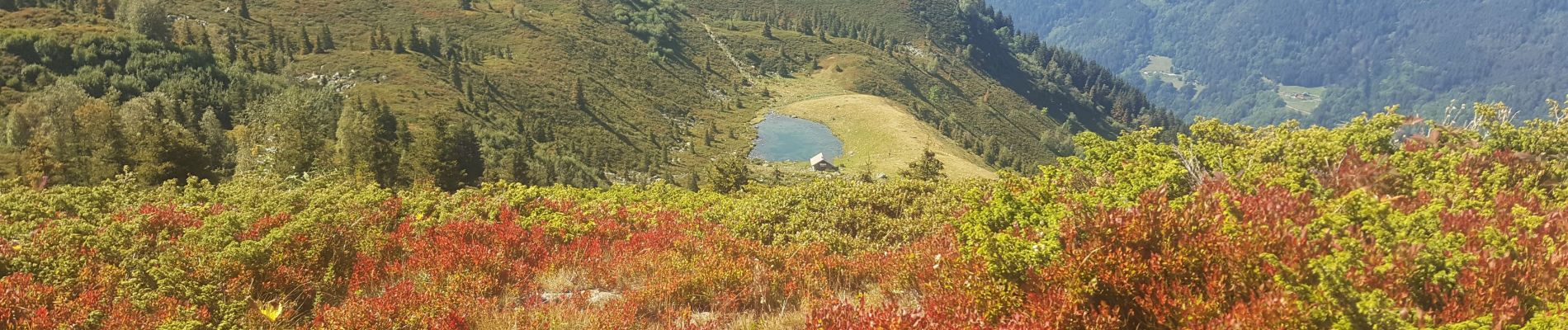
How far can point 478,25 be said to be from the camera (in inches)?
4924

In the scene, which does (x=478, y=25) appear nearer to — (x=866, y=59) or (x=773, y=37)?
(x=773, y=37)

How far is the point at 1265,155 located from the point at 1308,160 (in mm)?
877

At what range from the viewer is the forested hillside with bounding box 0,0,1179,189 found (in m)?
42.5

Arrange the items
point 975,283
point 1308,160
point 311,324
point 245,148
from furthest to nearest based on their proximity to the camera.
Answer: point 245,148, point 1308,160, point 311,324, point 975,283

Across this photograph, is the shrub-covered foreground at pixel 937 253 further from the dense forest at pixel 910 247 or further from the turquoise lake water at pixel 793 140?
the turquoise lake water at pixel 793 140

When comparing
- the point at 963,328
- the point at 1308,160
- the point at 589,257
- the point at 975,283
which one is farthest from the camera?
the point at 1308,160

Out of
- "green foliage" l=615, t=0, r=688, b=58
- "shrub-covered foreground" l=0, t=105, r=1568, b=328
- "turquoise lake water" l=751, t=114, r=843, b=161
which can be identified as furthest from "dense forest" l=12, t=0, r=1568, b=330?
"green foliage" l=615, t=0, r=688, b=58

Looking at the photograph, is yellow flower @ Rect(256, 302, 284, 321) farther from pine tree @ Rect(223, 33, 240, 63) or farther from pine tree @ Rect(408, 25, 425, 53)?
pine tree @ Rect(408, 25, 425, 53)

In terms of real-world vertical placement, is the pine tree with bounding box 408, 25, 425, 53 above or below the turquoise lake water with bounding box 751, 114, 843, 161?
above

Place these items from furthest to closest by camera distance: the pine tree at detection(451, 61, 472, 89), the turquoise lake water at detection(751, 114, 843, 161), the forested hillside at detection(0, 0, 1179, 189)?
the turquoise lake water at detection(751, 114, 843, 161)
the pine tree at detection(451, 61, 472, 89)
the forested hillside at detection(0, 0, 1179, 189)

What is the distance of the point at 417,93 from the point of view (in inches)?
3241

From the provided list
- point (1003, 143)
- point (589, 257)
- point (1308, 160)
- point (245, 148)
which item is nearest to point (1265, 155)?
point (1308, 160)

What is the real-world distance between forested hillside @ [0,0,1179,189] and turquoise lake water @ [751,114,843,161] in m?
3.75

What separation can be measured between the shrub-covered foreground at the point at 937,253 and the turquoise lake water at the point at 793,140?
262ft
